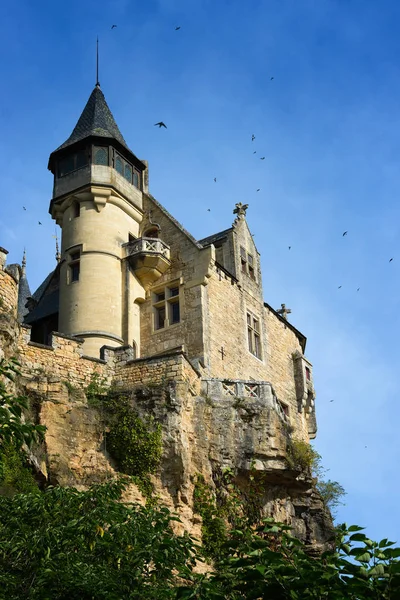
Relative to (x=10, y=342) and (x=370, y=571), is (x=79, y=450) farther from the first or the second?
(x=370, y=571)

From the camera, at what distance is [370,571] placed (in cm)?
912

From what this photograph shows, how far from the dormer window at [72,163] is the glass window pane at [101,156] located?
38 cm

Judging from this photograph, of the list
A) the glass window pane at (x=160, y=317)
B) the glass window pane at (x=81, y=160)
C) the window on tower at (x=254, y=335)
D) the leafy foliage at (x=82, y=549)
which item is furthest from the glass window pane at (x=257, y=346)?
the leafy foliage at (x=82, y=549)

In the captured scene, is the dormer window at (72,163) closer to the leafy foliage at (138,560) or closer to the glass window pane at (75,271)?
the glass window pane at (75,271)

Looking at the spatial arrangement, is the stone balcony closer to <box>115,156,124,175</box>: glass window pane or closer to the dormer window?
<box>115,156,124,175</box>: glass window pane

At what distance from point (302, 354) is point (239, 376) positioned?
6.84 m

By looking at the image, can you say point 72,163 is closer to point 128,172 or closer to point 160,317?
point 128,172

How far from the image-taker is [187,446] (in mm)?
23281

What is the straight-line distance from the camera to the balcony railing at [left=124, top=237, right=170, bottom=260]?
97.6 feet

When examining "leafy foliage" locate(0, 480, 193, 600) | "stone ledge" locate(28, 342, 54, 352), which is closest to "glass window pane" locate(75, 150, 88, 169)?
"stone ledge" locate(28, 342, 54, 352)

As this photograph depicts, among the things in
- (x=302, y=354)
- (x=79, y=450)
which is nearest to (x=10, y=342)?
(x=79, y=450)

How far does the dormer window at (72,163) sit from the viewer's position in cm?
3125

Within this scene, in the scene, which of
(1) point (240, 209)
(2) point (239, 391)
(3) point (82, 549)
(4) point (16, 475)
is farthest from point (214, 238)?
(3) point (82, 549)

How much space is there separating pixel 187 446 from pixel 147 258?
27.3 feet
